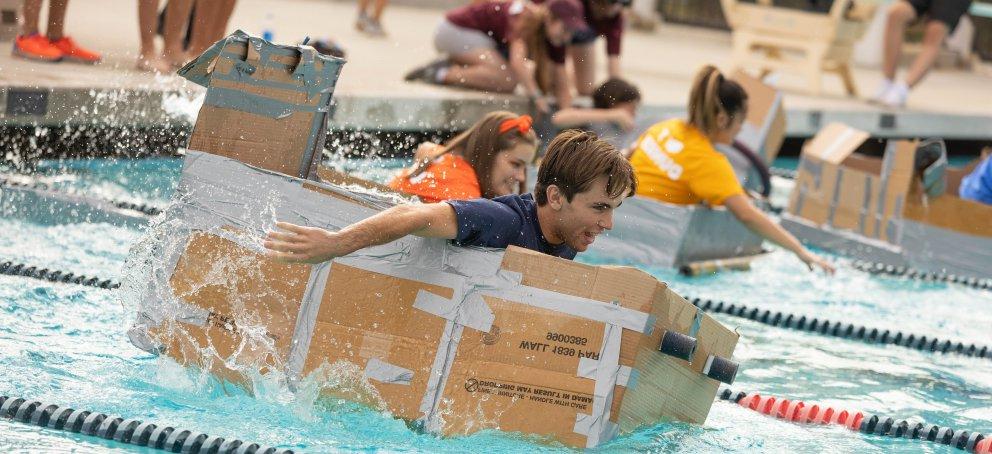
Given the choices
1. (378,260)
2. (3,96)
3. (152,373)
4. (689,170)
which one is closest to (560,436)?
(378,260)

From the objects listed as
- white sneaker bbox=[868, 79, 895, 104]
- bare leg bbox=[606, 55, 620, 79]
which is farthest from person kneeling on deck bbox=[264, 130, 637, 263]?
white sneaker bbox=[868, 79, 895, 104]

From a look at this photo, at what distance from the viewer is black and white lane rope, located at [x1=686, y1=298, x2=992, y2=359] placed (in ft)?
19.0

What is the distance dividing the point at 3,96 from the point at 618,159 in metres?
4.25

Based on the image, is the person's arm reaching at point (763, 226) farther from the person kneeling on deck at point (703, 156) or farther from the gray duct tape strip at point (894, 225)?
the gray duct tape strip at point (894, 225)

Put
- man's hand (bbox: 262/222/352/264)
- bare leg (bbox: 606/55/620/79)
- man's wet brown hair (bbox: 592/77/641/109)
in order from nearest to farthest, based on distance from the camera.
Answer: man's hand (bbox: 262/222/352/264)
man's wet brown hair (bbox: 592/77/641/109)
bare leg (bbox: 606/55/620/79)

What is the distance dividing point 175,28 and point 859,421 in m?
4.92

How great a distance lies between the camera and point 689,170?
6.59 m

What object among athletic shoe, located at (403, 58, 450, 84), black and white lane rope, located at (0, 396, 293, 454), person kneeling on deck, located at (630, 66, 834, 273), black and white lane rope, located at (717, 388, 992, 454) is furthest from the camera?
athletic shoe, located at (403, 58, 450, 84)

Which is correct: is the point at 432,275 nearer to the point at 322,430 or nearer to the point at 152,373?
the point at 322,430

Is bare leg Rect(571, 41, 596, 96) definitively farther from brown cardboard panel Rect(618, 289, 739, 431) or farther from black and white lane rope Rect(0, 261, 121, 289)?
brown cardboard panel Rect(618, 289, 739, 431)

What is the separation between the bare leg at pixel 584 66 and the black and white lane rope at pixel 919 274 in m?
3.27

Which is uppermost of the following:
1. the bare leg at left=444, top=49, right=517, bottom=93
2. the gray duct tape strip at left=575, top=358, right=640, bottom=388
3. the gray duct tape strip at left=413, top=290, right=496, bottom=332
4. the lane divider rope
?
the gray duct tape strip at left=413, top=290, right=496, bottom=332

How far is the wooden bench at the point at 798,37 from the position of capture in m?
12.5

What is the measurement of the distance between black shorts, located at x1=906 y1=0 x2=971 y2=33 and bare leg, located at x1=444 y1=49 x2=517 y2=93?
14.2ft
